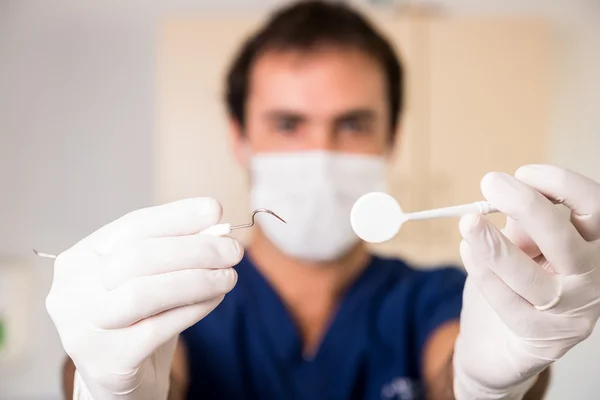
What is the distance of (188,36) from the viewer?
Result: 1508 millimetres

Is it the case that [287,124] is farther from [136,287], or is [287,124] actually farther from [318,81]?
[136,287]

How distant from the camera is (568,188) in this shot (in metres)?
0.55

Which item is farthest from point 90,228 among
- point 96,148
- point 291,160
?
point 291,160

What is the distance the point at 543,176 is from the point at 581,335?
0.18m

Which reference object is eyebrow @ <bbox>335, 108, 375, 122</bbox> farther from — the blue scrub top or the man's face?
the blue scrub top

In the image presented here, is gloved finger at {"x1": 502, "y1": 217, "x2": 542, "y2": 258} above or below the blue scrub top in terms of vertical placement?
above

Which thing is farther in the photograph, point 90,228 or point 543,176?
point 90,228

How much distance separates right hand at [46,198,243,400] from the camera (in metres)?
0.56

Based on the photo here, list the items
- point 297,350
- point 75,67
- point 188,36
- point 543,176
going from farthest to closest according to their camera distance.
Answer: point 75,67, point 188,36, point 297,350, point 543,176

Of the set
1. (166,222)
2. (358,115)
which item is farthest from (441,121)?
(166,222)

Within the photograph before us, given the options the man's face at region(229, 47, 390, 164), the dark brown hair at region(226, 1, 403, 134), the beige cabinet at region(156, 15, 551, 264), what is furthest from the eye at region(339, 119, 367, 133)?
the beige cabinet at region(156, 15, 551, 264)

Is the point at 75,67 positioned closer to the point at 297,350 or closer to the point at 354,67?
the point at 354,67

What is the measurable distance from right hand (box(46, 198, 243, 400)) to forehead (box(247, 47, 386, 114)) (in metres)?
0.53

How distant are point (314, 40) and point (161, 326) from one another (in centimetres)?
70
